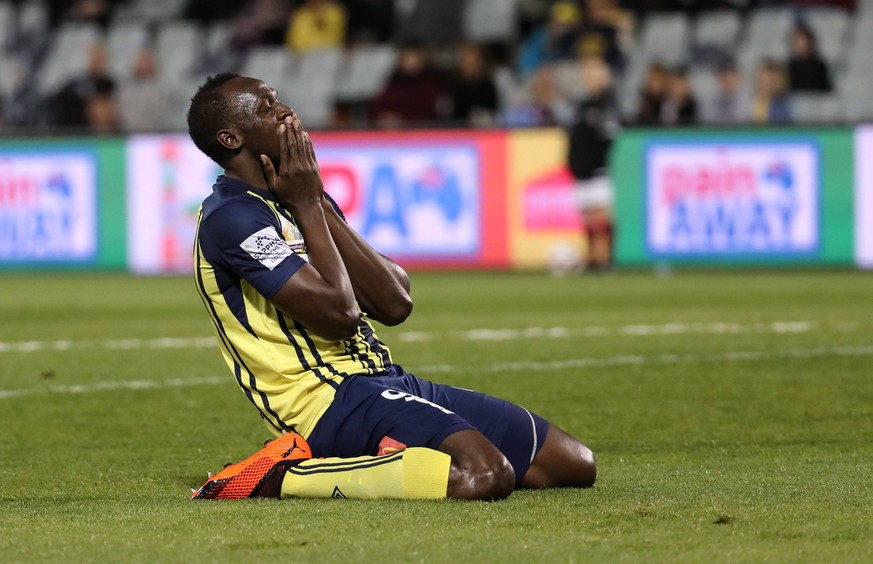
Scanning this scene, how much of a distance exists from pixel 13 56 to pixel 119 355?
14.6 metres

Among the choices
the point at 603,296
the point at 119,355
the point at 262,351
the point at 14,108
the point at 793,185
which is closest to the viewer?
the point at 262,351

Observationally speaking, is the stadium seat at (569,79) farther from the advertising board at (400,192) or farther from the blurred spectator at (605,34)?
the advertising board at (400,192)

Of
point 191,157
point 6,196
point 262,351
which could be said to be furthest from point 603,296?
point 262,351

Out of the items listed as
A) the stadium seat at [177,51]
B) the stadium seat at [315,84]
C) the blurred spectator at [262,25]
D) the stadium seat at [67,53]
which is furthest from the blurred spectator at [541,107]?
→ the stadium seat at [67,53]

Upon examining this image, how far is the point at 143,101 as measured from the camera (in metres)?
20.5

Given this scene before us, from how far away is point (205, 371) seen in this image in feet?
30.3

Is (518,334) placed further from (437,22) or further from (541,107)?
(437,22)

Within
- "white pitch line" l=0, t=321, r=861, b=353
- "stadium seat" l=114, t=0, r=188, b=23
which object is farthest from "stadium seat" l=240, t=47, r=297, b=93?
"white pitch line" l=0, t=321, r=861, b=353

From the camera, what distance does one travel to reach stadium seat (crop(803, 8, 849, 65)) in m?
20.0

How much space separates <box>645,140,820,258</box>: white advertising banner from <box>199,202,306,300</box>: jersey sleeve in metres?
12.3

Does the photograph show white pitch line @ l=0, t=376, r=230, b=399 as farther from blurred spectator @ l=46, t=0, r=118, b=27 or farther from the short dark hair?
blurred spectator @ l=46, t=0, r=118, b=27

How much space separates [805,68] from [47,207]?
8.77m

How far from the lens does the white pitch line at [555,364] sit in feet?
27.6

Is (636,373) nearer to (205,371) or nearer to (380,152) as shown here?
(205,371)
